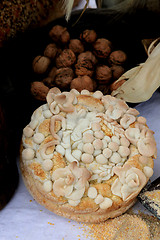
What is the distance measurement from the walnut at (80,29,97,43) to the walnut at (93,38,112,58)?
0.02 m

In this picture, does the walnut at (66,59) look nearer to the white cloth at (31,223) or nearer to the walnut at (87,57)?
the walnut at (87,57)

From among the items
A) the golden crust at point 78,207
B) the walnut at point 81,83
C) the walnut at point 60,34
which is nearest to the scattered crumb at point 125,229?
the golden crust at point 78,207

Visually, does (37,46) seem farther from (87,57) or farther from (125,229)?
(125,229)

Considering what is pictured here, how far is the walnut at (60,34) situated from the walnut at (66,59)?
65 millimetres

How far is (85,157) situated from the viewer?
73 centimetres

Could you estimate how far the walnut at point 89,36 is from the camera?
100 centimetres

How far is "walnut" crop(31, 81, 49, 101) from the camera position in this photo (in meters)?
0.91

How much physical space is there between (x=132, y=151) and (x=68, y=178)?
0.68 ft

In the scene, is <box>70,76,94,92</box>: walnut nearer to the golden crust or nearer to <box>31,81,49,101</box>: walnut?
<box>31,81,49,101</box>: walnut

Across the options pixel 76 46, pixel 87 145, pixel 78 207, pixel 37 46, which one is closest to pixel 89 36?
pixel 76 46

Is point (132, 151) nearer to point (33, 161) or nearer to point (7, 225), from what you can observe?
point (33, 161)

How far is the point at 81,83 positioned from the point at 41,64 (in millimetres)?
151

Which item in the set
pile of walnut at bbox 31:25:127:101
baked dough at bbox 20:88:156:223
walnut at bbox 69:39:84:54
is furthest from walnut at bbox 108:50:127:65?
baked dough at bbox 20:88:156:223

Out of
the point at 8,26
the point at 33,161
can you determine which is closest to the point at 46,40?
the point at 8,26
